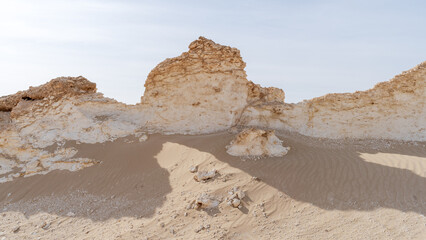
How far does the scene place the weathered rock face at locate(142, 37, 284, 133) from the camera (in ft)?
32.2

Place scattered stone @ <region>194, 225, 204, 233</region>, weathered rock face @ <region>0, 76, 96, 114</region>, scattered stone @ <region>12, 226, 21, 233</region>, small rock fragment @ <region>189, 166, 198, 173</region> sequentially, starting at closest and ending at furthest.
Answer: scattered stone @ <region>194, 225, 204, 233</region>
scattered stone @ <region>12, 226, 21, 233</region>
small rock fragment @ <region>189, 166, 198, 173</region>
weathered rock face @ <region>0, 76, 96, 114</region>

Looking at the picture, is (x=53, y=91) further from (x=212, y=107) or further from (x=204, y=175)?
(x=204, y=175)

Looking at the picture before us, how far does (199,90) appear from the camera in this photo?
998 cm

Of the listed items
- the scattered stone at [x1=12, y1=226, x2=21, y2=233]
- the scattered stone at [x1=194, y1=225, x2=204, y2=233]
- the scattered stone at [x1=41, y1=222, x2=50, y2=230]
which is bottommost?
the scattered stone at [x1=12, y1=226, x2=21, y2=233]

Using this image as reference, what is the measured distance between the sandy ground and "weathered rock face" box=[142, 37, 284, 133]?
1303 millimetres

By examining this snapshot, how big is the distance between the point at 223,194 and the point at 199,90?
4.80 metres

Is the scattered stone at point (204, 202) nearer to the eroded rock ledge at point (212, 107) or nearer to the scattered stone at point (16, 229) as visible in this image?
the scattered stone at point (16, 229)

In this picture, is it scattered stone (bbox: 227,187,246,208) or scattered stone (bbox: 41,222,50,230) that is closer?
scattered stone (bbox: 227,187,246,208)

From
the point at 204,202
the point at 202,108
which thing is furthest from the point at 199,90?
the point at 204,202

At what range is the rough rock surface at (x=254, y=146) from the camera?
7512 mm

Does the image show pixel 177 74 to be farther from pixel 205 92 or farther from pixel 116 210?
pixel 116 210

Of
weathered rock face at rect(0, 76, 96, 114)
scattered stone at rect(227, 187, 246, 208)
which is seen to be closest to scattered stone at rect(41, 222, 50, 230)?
scattered stone at rect(227, 187, 246, 208)

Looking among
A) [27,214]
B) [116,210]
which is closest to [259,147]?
[116,210]

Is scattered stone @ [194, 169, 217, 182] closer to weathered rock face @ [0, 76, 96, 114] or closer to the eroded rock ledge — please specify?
the eroded rock ledge
